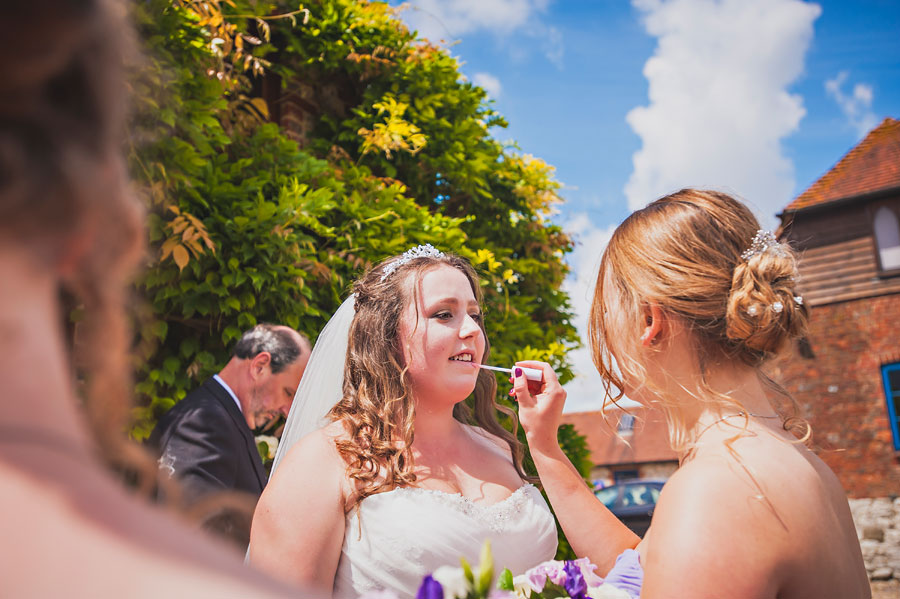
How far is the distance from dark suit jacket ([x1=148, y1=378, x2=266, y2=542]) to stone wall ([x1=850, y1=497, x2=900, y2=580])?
45.0ft

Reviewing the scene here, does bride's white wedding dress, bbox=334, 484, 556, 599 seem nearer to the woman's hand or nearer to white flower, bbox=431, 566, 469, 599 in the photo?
the woman's hand

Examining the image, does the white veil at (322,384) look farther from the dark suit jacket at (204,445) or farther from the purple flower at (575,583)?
the purple flower at (575,583)

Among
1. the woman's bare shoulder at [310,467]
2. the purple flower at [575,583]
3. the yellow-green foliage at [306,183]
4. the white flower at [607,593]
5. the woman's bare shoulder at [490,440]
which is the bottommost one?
the white flower at [607,593]

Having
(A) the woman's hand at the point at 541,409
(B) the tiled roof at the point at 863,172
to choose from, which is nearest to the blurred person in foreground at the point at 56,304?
(A) the woman's hand at the point at 541,409

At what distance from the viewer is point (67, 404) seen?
583mm

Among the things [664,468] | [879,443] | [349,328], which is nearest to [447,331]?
[349,328]

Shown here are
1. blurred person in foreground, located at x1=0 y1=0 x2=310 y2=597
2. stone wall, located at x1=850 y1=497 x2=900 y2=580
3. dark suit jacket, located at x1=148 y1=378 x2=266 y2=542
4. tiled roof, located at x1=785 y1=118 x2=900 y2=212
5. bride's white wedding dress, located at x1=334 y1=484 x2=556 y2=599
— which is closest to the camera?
blurred person in foreground, located at x1=0 y1=0 x2=310 y2=597

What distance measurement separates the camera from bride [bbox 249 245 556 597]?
2398mm

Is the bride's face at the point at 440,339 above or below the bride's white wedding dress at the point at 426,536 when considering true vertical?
above

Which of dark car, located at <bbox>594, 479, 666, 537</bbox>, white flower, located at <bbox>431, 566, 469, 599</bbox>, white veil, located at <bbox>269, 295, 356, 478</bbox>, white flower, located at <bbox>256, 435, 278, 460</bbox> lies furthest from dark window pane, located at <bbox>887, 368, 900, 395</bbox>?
white flower, located at <bbox>431, 566, 469, 599</bbox>

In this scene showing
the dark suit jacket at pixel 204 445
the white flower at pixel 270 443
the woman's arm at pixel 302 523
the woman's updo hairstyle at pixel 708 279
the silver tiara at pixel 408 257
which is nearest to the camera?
the woman's updo hairstyle at pixel 708 279

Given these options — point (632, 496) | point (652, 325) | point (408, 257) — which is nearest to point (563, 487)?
point (652, 325)

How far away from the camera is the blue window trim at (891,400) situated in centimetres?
1358

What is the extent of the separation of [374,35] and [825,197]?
14.5 metres
